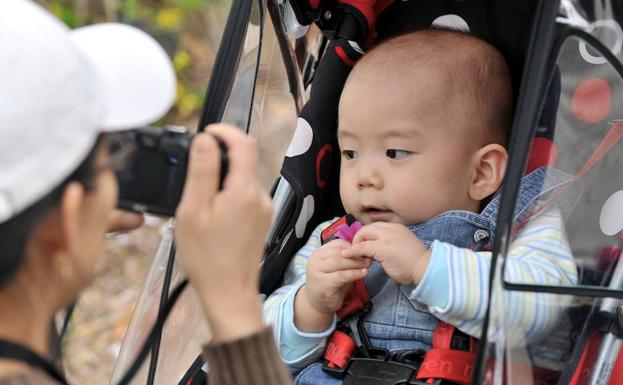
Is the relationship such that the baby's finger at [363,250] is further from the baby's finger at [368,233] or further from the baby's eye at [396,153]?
the baby's eye at [396,153]

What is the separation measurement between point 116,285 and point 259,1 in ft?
5.48

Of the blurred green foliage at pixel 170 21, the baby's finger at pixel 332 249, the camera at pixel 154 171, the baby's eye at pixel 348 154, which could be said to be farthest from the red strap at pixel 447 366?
the blurred green foliage at pixel 170 21

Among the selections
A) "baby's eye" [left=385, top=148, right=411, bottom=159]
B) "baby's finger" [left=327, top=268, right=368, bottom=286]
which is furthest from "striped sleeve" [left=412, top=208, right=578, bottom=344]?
"baby's eye" [left=385, top=148, right=411, bottom=159]

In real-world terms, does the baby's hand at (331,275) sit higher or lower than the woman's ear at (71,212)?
lower

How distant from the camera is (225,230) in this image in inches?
41.3

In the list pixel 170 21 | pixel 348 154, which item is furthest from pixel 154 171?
pixel 170 21

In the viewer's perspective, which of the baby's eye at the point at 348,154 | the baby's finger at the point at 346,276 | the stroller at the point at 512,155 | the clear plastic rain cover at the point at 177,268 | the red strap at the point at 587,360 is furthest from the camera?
the baby's eye at the point at 348,154

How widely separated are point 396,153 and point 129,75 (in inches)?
30.2

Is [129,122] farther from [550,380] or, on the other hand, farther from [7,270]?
[550,380]

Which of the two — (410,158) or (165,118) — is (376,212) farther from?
(165,118)

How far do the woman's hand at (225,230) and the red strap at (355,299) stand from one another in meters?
0.60

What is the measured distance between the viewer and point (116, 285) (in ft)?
10.4

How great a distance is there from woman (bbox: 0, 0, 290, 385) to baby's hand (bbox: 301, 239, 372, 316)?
1.61ft

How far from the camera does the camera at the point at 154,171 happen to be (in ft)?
3.66
